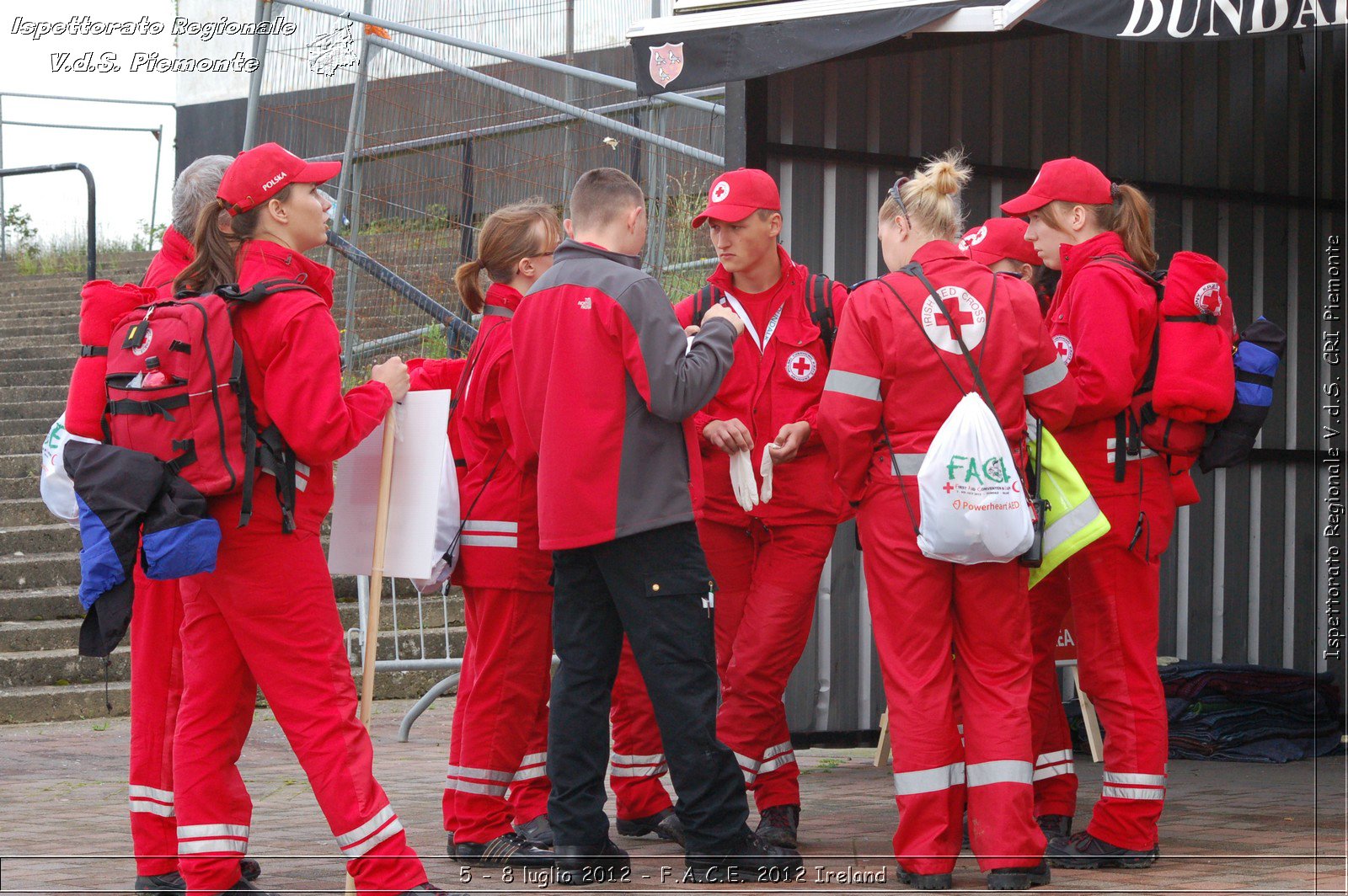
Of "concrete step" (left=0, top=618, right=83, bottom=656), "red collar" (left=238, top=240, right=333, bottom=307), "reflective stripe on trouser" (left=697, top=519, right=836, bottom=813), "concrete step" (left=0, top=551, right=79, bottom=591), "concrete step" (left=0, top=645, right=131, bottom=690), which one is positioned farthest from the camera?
"concrete step" (left=0, top=551, right=79, bottom=591)

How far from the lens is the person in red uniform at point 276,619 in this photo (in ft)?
13.2

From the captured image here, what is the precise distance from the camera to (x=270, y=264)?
4.29 metres

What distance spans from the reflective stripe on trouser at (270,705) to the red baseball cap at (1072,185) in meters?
2.76

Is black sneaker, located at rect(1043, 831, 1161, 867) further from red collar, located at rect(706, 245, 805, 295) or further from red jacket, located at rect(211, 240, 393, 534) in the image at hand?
red jacket, located at rect(211, 240, 393, 534)

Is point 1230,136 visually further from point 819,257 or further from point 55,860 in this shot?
point 55,860

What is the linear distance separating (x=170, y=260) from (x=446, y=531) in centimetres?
123

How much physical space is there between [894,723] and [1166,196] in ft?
15.1

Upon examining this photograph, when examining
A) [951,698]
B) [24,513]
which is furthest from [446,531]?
[24,513]

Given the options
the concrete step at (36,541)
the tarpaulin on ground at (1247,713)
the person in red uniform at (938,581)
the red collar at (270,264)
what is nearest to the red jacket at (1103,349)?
the person in red uniform at (938,581)

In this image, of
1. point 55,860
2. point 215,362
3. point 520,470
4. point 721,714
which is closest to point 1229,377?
point 721,714

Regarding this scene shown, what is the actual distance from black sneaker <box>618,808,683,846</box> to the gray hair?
2.52 metres

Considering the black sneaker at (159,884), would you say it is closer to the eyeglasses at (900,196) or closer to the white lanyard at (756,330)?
the white lanyard at (756,330)

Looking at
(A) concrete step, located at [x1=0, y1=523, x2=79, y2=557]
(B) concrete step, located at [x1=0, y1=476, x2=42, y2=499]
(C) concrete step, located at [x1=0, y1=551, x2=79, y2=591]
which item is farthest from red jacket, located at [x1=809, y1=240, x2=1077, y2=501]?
(B) concrete step, located at [x1=0, y1=476, x2=42, y2=499]

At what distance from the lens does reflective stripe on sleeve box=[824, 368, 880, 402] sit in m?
4.63
